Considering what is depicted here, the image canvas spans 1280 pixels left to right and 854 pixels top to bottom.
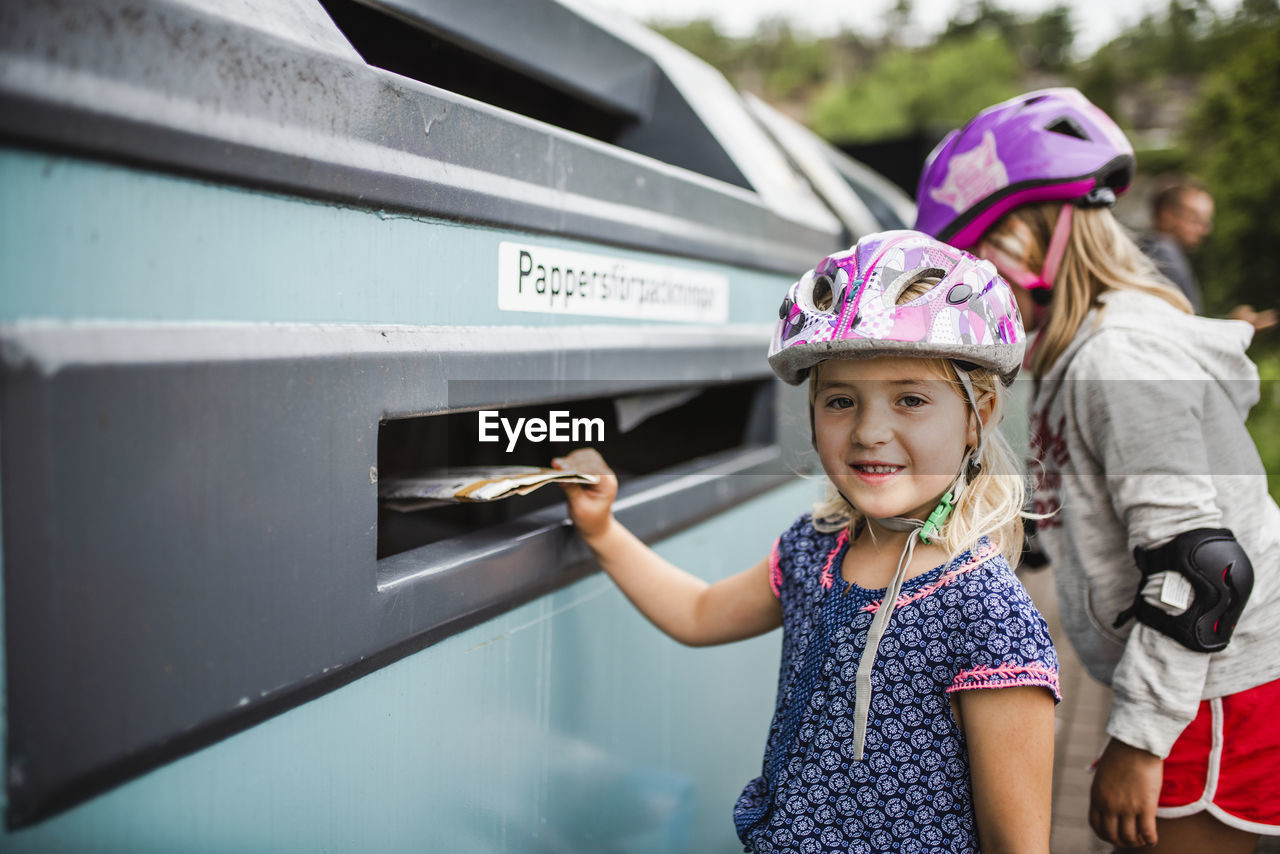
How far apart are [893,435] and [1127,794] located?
0.69 m

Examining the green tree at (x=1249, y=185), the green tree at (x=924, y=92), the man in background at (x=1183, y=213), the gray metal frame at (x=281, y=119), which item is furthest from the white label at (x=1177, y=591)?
the green tree at (x=924, y=92)

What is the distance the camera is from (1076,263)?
1623 millimetres

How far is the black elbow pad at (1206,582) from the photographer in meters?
1.30

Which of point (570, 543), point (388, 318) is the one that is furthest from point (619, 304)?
point (388, 318)

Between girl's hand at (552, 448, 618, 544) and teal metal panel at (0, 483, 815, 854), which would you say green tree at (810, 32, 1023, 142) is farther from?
girl's hand at (552, 448, 618, 544)

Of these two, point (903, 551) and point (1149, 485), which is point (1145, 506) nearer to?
point (1149, 485)

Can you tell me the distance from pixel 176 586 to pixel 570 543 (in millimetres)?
709

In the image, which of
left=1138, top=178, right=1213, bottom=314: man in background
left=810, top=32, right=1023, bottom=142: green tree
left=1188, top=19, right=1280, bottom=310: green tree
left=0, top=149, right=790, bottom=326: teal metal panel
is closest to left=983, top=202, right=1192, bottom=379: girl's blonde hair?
left=0, top=149, right=790, bottom=326: teal metal panel

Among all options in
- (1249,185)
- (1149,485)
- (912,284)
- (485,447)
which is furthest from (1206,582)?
(1249,185)

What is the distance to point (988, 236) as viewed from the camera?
173 centimetres

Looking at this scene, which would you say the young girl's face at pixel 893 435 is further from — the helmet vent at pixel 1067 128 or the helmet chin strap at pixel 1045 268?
the helmet vent at pixel 1067 128

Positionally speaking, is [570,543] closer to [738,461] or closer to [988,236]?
[738,461]

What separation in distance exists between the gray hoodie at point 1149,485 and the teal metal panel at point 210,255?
3.03 ft

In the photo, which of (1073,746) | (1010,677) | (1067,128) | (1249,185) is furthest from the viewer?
(1249,185)
